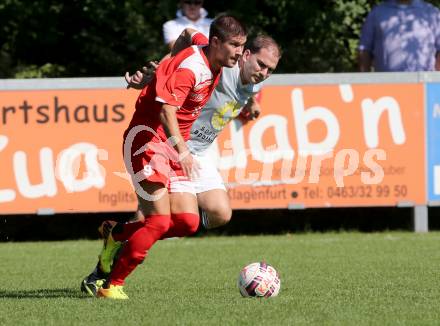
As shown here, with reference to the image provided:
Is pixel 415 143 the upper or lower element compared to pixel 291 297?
lower

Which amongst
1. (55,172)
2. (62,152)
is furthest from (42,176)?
(62,152)

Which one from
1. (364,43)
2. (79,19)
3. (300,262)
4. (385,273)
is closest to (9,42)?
(79,19)

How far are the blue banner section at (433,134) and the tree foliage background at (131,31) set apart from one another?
3.31 m

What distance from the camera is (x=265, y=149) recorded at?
13.2 m

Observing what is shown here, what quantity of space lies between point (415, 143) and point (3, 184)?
455 centimetres

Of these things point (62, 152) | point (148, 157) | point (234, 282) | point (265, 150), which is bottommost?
point (265, 150)

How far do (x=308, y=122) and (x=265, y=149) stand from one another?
0.57 m

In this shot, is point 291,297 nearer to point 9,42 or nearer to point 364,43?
point 364,43

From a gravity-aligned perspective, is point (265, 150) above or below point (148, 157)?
below

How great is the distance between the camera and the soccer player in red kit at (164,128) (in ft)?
24.5

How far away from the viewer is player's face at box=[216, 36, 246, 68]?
7.55 metres

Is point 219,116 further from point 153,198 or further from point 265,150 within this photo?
point 265,150

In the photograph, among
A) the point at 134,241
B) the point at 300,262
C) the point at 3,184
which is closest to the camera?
the point at 134,241

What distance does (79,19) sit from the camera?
57.6 ft
